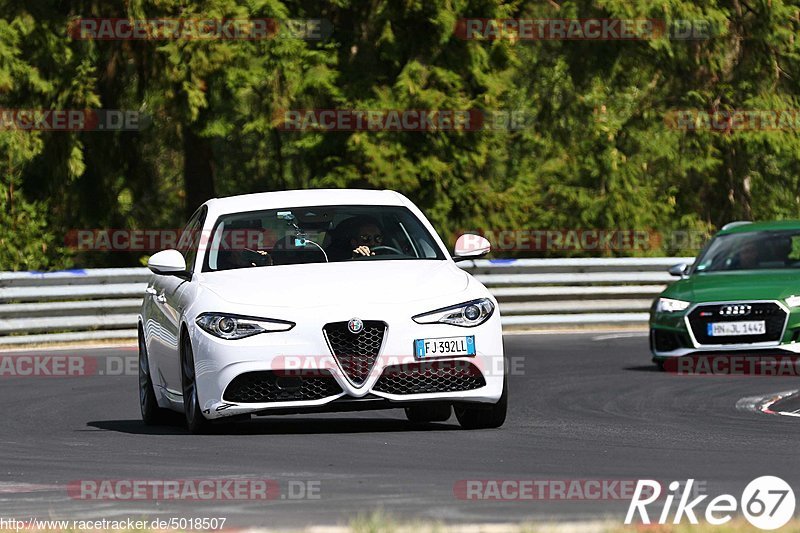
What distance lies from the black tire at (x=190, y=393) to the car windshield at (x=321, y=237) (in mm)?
650

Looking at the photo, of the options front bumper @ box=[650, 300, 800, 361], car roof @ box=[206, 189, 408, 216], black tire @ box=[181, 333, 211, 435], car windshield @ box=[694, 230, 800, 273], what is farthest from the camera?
car windshield @ box=[694, 230, 800, 273]

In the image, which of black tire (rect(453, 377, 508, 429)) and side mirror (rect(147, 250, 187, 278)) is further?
side mirror (rect(147, 250, 187, 278))

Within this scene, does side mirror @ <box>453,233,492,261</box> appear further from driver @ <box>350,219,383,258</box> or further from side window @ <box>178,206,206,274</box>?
side window @ <box>178,206,206,274</box>

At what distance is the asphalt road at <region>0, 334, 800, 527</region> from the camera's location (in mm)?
8039

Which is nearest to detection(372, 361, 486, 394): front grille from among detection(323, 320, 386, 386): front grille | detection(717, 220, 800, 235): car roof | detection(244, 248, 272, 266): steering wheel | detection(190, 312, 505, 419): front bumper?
detection(190, 312, 505, 419): front bumper

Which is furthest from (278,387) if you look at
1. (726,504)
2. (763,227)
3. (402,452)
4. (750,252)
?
(763,227)

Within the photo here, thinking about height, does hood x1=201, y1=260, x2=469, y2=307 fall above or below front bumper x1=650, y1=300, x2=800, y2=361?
above

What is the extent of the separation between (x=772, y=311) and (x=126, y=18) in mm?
13842

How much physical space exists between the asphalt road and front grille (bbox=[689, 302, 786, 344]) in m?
1.32

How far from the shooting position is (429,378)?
1124 centimetres

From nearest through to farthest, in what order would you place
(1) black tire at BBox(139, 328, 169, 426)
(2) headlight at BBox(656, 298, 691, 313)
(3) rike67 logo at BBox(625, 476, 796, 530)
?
1. (3) rike67 logo at BBox(625, 476, 796, 530)
2. (1) black tire at BBox(139, 328, 169, 426)
3. (2) headlight at BBox(656, 298, 691, 313)

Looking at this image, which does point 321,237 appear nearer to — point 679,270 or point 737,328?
point 737,328

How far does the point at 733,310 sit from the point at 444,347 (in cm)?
684

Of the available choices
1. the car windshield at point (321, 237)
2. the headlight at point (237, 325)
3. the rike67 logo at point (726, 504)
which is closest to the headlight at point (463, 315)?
the headlight at point (237, 325)
